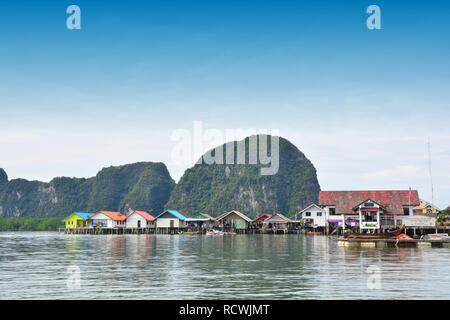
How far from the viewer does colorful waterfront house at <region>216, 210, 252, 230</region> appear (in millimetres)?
100250

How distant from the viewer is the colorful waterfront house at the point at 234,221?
100250 millimetres

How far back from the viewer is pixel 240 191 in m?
188

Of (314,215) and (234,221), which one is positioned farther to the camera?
(234,221)

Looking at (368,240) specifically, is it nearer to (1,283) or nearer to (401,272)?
(401,272)

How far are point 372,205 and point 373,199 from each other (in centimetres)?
284

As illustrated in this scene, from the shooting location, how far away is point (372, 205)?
70.6 metres

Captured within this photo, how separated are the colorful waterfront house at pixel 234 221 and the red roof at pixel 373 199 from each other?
26.3 m

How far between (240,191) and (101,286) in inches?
6697

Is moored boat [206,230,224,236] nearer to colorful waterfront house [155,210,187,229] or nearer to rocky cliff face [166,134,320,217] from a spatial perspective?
colorful waterfront house [155,210,187,229]

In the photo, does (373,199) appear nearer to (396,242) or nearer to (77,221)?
(396,242)

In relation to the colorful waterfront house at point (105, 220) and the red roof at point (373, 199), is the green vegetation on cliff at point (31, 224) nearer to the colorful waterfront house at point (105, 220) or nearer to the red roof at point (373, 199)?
the colorful waterfront house at point (105, 220)

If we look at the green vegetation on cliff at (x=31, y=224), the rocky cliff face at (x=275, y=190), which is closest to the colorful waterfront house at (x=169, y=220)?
the green vegetation on cliff at (x=31, y=224)

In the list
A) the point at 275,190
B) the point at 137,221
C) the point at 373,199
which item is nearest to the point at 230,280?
the point at 373,199
